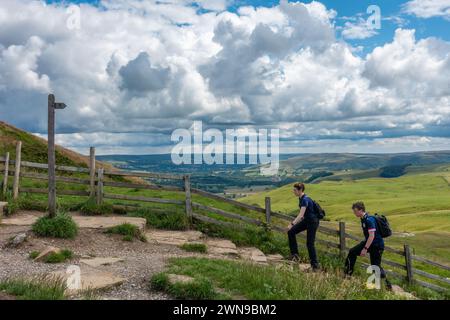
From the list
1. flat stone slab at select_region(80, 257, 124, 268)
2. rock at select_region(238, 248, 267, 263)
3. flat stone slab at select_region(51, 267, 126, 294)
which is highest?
flat stone slab at select_region(51, 267, 126, 294)

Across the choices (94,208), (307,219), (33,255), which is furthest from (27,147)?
(307,219)

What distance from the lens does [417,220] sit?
9594 centimetres

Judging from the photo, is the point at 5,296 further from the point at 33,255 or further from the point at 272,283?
the point at 272,283

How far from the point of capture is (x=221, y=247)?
13.8 m

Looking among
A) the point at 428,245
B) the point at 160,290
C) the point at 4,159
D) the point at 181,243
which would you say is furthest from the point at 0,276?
the point at 428,245

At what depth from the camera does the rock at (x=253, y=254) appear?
12.6m

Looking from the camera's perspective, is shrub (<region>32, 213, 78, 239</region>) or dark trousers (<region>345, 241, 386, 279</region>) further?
shrub (<region>32, 213, 78, 239</region>)

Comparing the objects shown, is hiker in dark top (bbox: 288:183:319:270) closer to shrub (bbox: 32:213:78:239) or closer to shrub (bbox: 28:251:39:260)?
shrub (bbox: 32:213:78:239)

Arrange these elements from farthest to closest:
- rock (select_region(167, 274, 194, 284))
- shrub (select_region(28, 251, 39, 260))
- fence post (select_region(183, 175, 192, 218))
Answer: fence post (select_region(183, 175, 192, 218)) → shrub (select_region(28, 251, 39, 260)) → rock (select_region(167, 274, 194, 284))

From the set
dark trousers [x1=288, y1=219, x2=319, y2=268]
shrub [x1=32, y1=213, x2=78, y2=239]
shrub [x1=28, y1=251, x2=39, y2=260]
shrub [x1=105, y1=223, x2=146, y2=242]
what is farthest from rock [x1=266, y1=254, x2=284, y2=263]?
shrub [x1=28, y1=251, x2=39, y2=260]

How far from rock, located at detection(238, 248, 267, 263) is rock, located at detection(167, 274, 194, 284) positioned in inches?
164

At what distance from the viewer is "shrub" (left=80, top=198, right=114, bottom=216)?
16.3 m

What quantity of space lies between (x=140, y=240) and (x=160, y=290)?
18.0ft

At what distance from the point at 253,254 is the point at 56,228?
607 cm
